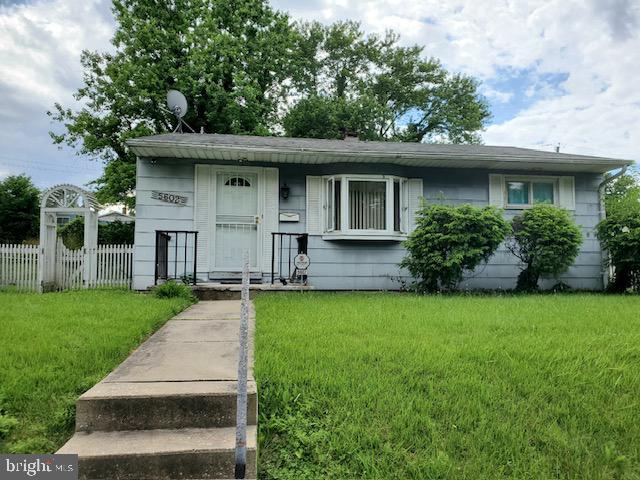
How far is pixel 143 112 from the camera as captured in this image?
49.8 ft

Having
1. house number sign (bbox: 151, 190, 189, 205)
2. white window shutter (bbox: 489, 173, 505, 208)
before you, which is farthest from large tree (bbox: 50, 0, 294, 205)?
white window shutter (bbox: 489, 173, 505, 208)

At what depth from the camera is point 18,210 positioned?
52.0 ft

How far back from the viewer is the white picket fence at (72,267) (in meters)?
7.57

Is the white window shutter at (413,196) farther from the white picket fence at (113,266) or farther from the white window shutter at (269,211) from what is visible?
the white picket fence at (113,266)

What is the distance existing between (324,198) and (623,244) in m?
5.59

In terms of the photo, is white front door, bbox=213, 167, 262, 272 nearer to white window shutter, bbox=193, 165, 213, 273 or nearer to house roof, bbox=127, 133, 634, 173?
white window shutter, bbox=193, 165, 213, 273

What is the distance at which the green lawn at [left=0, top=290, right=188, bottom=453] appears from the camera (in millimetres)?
2136

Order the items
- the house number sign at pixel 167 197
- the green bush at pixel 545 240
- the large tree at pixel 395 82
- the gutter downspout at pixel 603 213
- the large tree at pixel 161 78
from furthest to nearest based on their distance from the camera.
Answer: the large tree at pixel 395 82 → the large tree at pixel 161 78 → the gutter downspout at pixel 603 213 → the house number sign at pixel 167 197 → the green bush at pixel 545 240

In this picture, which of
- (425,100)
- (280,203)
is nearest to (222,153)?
(280,203)

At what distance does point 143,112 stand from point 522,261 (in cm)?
1408

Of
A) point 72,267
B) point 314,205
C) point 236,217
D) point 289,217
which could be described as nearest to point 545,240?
point 314,205

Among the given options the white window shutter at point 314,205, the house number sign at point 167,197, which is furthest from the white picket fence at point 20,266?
the white window shutter at point 314,205

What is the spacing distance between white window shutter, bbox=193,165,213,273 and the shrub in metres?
3.65

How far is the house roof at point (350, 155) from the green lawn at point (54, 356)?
9.89ft
